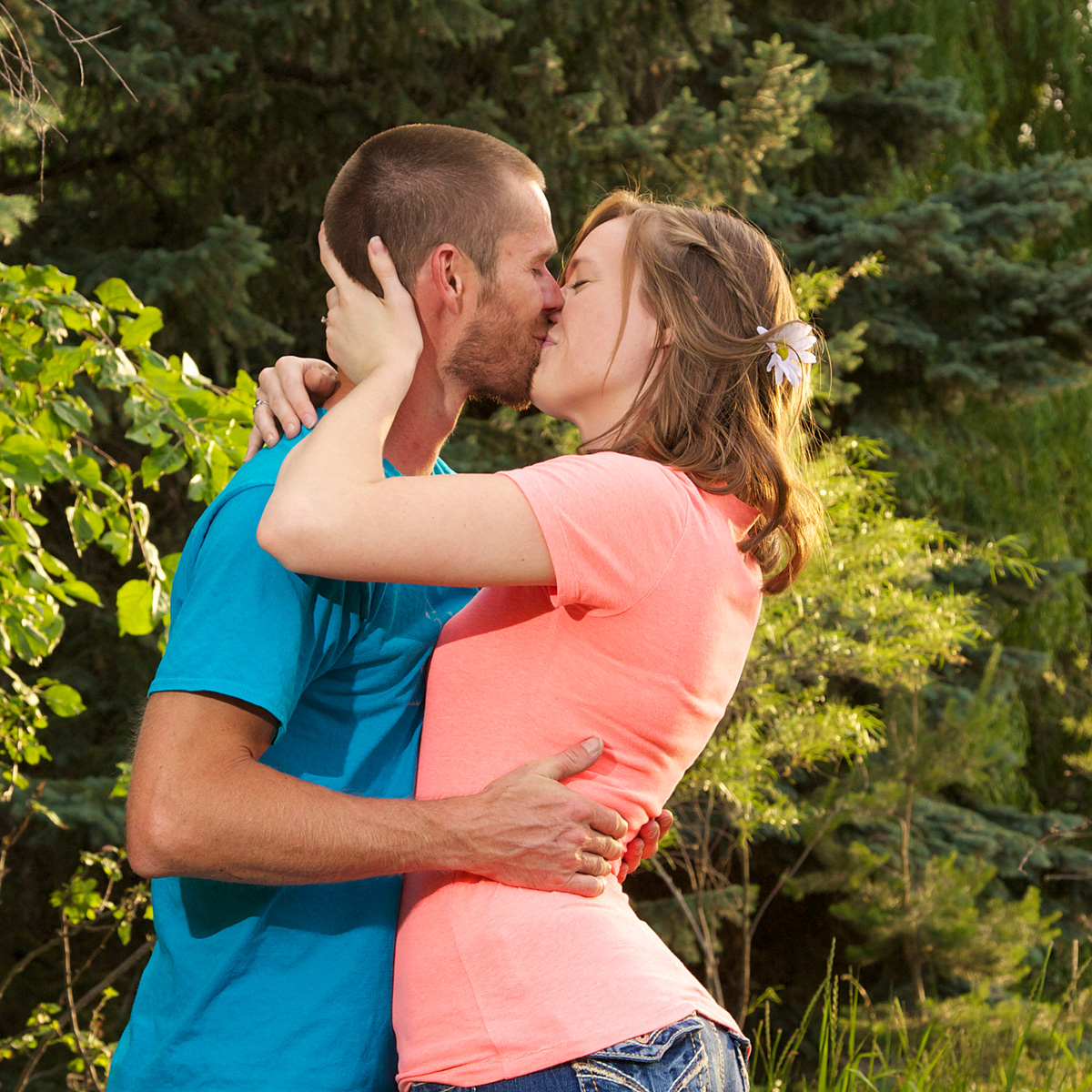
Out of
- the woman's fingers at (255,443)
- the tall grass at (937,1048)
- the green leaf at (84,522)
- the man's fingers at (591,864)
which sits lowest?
the tall grass at (937,1048)

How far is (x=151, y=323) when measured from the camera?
95.7 inches

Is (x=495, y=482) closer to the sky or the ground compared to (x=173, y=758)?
closer to the sky

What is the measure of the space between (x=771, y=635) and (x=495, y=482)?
391 cm

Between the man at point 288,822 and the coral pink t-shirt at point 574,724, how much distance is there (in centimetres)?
5

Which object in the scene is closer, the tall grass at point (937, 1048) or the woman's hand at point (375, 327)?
the woman's hand at point (375, 327)

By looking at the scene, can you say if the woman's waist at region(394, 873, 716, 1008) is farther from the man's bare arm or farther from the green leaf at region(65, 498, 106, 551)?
the green leaf at region(65, 498, 106, 551)

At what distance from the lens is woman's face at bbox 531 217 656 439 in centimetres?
153

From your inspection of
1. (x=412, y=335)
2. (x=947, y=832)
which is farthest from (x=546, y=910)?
(x=947, y=832)

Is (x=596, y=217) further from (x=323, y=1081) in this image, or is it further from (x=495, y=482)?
(x=323, y=1081)

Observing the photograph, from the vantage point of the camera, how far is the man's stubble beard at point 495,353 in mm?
1709

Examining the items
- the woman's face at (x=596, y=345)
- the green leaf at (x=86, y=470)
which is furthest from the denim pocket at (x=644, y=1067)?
the green leaf at (x=86, y=470)

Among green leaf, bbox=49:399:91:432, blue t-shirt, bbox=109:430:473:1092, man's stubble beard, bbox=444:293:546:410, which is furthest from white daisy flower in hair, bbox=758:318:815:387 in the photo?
green leaf, bbox=49:399:91:432

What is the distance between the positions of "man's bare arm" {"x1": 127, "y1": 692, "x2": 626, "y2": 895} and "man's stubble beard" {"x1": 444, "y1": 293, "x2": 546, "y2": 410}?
70 cm

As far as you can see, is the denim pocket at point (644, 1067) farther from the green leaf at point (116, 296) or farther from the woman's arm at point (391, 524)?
the green leaf at point (116, 296)
